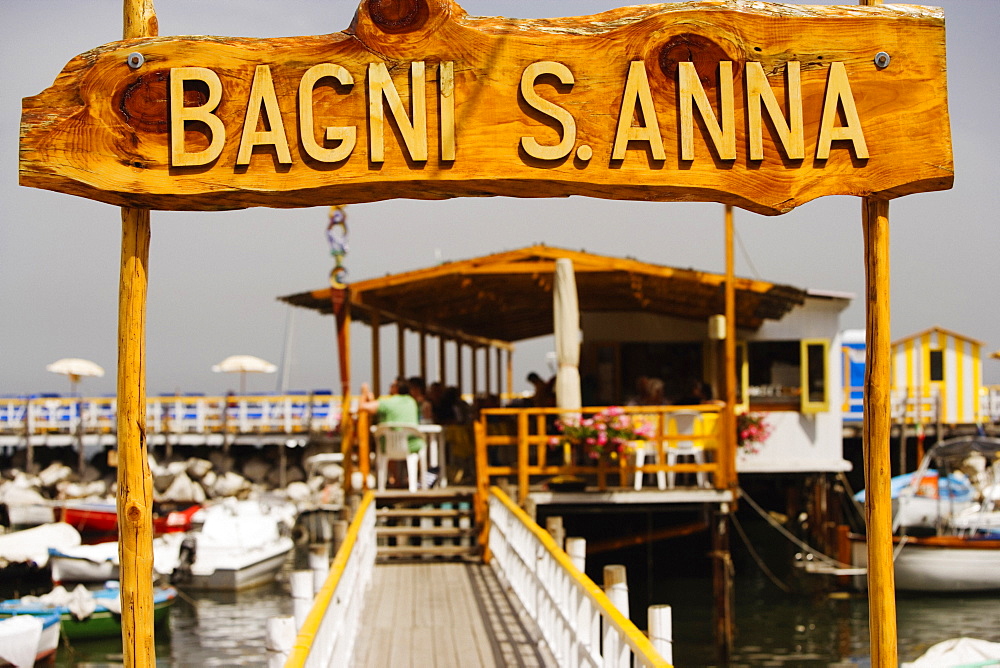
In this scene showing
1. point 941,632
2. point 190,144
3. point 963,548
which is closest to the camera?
point 190,144

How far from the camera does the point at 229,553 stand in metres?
22.8

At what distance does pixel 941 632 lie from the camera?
58.6ft

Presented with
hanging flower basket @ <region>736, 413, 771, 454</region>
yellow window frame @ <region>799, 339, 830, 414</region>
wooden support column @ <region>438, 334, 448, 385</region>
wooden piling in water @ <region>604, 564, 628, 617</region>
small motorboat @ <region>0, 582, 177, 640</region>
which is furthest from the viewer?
wooden support column @ <region>438, 334, 448, 385</region>

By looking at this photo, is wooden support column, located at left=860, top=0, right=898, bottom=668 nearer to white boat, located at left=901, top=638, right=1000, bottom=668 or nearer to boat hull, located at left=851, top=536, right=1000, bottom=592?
white boat, located at left=901, top=638, right=1000, bottom=668

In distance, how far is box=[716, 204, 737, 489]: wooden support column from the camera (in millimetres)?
14094

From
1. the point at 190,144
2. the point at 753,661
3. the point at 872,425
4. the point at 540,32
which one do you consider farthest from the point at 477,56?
the point at 753,661

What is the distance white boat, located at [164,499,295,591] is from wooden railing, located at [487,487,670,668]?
1312 cm

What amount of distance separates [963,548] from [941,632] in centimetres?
267

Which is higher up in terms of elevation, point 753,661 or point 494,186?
point 494,186

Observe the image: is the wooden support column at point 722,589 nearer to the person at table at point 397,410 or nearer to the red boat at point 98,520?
the person at table at point 397,410

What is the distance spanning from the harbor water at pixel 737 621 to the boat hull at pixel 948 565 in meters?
0.31

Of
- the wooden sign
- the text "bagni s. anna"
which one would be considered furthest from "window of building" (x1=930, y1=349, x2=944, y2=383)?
the text "bagni s. anna"

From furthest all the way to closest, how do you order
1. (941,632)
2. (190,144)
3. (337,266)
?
(941,632) < (337,266) < (190,144)

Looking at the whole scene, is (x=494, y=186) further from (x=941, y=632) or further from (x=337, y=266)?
(x=941, y=632)
